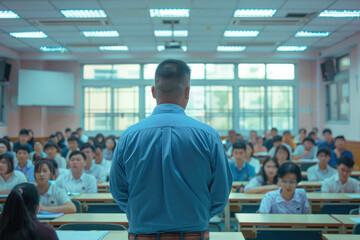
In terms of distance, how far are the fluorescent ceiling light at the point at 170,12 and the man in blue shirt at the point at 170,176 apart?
5917mm

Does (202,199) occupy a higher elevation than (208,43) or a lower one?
lower

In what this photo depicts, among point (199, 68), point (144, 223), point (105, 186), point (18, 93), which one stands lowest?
point (105, 186)

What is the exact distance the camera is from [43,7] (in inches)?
267

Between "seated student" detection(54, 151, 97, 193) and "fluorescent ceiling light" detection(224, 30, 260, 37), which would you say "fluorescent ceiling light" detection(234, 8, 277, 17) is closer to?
"fluorescent ceiling light" detection(224, 30, 260, 37)

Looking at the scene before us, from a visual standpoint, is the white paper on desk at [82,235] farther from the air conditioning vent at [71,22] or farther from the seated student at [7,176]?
the air conditioning vent at [71,22]

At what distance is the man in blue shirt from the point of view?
4.76ft

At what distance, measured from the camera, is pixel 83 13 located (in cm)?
730

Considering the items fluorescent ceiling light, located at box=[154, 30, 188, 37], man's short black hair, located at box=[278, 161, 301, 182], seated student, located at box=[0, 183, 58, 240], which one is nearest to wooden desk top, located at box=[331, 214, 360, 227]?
man's short black hair, located at box=[278, 161, 301, 182]

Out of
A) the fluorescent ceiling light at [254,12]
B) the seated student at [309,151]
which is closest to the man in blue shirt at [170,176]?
the fluorescent ceiling light at [254,12]

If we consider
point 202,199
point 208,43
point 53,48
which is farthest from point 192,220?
point 53,48

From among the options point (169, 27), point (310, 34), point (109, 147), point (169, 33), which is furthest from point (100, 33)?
point (310, 34)

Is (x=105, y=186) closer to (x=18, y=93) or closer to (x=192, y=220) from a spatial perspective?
(x=192, y=220)

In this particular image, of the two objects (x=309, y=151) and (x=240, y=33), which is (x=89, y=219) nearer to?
(x=309, y=151)

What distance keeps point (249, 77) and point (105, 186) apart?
334 inches
